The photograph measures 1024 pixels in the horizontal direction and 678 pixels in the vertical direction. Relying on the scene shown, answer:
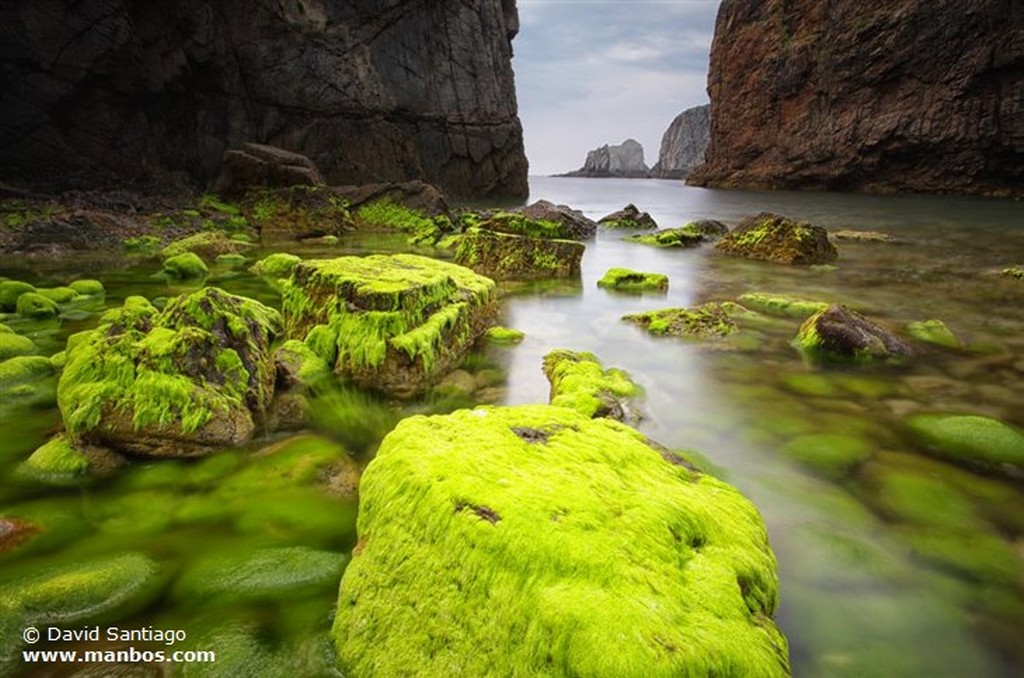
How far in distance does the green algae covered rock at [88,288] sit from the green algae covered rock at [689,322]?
11.3 metres

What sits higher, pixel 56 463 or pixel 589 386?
pixel 56 463

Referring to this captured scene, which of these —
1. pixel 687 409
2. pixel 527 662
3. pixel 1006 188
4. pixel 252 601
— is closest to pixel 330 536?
pixel 252 601

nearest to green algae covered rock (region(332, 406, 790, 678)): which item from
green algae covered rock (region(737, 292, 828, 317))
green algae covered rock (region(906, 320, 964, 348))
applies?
green algae covered rock (region(906, 320, 964, 348))

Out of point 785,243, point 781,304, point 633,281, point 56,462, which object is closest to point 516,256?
point 633,281

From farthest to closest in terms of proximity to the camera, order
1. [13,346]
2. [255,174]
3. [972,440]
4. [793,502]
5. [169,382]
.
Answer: [255,174]
[13,346]
[972,440]
[169,382]
[793,502]

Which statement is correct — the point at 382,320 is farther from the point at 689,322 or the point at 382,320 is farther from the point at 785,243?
the point at 785,243

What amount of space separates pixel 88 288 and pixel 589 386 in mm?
11339

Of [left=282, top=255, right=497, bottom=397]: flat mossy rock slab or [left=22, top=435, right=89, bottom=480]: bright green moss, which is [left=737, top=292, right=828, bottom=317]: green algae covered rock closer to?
[left=282, top=255, right=497, bottom=397]: flat mossy rock slab

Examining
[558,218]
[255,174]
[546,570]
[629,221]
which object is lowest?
[629,221]

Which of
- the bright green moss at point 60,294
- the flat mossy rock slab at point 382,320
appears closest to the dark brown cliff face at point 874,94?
the flat mossy rock slab at point 382,320

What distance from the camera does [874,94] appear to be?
172ft

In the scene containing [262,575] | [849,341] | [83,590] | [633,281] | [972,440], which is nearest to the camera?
[83,590]

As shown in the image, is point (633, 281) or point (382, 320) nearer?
point (382, 320)

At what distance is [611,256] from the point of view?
20.1 m
